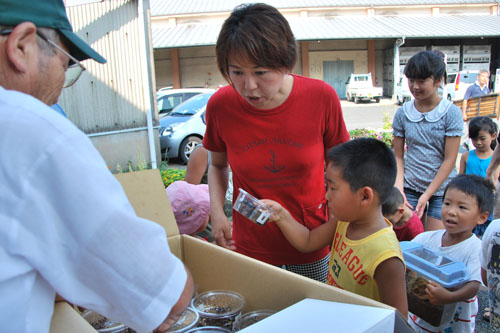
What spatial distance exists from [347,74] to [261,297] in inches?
1033

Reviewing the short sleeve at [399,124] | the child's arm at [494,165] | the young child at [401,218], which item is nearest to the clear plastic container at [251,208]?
the young child at [401,218]

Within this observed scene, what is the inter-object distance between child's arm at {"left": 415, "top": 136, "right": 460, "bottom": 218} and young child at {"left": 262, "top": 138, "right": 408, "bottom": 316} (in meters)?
1.46

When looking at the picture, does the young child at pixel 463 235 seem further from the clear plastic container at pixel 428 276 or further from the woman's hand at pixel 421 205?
the woman's hand at pixel 421 205

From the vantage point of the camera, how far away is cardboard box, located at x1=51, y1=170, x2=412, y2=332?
3.80ft

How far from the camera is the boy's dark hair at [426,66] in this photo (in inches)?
109

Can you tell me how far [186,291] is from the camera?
0.80 metres

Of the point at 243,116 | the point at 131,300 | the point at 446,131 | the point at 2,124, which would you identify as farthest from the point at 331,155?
the point at 446,131

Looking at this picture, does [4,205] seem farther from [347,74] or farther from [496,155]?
[347,74]

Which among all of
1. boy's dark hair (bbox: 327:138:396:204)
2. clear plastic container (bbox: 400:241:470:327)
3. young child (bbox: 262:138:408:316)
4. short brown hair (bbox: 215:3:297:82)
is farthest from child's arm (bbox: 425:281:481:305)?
short brown hair (bbox: 215:3:297:82)

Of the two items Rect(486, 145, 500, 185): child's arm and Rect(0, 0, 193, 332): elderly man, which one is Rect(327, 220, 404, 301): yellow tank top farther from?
Rect(486, 145, 500, 185): child's arm

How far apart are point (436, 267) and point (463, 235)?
680 mm

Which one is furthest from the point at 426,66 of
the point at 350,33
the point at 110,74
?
the point at 350,33

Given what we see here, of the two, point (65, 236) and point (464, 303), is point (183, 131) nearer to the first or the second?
point (464, 303)

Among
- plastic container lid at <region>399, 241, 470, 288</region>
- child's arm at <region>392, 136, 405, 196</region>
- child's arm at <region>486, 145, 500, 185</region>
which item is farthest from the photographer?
child's arm at <region>486, 145, 500, 185</region>
